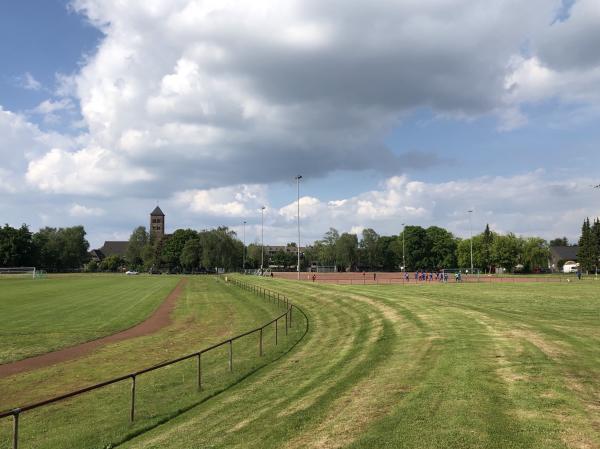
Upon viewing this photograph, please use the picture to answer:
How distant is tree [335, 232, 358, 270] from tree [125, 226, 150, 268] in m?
67.2

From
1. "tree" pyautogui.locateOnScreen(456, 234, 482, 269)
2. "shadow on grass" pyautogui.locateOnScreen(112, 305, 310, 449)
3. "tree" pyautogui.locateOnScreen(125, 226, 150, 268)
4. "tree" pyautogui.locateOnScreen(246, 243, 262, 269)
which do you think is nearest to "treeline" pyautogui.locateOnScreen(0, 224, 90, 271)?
"tree" pyautogui.locateOnScreen(125, 226, 150, 268)

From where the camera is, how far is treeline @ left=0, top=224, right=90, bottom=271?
5271 inches

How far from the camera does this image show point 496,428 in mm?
8305

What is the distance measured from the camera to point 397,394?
34.9 ft

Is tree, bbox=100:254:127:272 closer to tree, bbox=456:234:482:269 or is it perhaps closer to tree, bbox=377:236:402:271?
tree, bbox=377:236:402:271

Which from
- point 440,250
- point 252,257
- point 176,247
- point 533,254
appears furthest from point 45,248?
point 533,254

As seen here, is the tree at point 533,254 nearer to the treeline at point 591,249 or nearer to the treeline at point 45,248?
the treeline at point 591,249

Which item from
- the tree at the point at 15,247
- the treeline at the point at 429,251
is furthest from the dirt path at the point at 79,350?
the tree at the point at 15,247

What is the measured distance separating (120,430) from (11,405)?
4.94 m

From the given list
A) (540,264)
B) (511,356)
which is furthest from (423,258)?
(511,356)

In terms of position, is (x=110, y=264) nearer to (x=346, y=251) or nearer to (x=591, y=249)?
Result: (x=346, y=251)

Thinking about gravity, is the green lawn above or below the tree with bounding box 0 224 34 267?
below

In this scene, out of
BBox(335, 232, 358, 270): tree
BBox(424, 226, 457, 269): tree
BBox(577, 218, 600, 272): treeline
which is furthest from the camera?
BBox(335, 232, 358, 270): tree

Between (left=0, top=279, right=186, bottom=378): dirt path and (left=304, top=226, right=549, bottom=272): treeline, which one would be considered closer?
(left=0, top=279, right=186, bottom=378): dirt path
